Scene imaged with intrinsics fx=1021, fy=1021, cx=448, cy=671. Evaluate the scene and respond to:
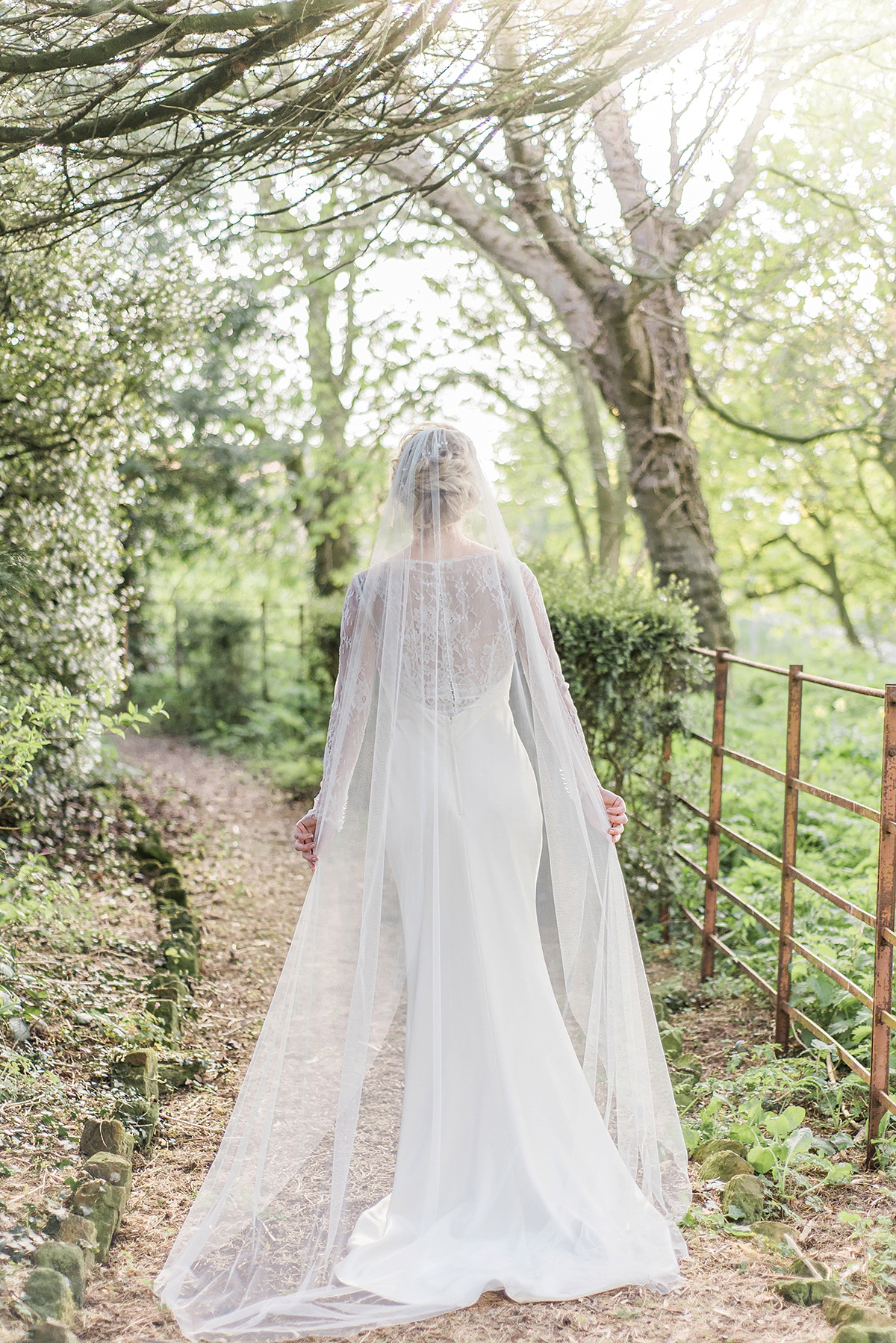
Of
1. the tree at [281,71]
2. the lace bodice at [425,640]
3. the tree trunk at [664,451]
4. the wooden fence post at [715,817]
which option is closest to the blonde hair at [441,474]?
the lace bodice at [425,640]

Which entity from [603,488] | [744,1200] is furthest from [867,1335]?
[603,488]

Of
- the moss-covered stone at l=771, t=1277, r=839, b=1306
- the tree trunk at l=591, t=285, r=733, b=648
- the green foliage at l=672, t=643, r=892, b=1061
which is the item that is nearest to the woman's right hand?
the moss-covered stone at l=771, t=1277, r=839, b=1306

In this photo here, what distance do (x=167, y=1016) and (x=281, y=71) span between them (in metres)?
3.69

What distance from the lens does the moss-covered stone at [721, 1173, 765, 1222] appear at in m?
2.81

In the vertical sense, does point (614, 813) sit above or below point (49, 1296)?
above

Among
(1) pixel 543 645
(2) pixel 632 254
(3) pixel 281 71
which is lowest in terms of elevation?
(1) pixel 543 645

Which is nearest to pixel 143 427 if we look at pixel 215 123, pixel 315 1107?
pixel 215 123

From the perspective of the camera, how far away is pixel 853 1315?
7.20ft

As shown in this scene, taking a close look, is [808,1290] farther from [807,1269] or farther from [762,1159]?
[762,1159]

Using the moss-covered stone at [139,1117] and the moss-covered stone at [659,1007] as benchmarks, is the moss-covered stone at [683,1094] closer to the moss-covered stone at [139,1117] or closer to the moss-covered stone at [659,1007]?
the moss-covered stone at [659,1007]

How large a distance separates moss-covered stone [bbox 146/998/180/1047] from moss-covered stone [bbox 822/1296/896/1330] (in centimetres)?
252

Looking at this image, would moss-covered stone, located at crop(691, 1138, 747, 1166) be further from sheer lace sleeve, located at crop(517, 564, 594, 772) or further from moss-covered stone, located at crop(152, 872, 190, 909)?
moss-covered stone, located at crop(152, 872, 190, 909)

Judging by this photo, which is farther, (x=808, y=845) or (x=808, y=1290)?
(x=808, y=845)

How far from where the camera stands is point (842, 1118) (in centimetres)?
335
